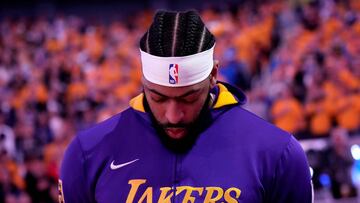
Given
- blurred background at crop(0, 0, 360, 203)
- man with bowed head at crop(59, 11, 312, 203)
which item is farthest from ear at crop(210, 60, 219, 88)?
blurred background at crop(0, 0, 360, 203)

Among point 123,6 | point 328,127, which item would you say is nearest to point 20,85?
point 328,127

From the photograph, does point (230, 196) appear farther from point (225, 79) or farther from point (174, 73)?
point (225, 79)

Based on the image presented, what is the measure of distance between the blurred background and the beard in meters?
5.00

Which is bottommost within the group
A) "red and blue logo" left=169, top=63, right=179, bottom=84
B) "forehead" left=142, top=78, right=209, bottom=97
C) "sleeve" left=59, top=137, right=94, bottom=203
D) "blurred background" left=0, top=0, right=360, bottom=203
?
"blurred background" left=0, top=0, right=360, bottom=203

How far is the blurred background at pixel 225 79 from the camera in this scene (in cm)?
902

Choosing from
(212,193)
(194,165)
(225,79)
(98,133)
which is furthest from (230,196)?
(225,79)

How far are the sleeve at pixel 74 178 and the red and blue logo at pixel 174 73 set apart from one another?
0.43 m

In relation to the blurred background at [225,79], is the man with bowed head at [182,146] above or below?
above

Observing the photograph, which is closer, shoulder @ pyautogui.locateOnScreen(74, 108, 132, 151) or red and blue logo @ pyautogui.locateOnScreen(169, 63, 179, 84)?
red and blue logo @ pyautogui.locateOnScreen(169, 63, 179, 84)

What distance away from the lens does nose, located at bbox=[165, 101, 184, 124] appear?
2551mm

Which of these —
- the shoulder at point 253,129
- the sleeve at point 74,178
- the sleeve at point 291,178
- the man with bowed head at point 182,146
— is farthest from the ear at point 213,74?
the sleeve at point 74,178

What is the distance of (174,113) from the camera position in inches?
100

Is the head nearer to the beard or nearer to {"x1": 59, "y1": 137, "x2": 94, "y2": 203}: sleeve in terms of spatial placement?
the beard

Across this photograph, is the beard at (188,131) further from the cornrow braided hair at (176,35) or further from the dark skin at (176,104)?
the cornrow braided hair at (176,35)
